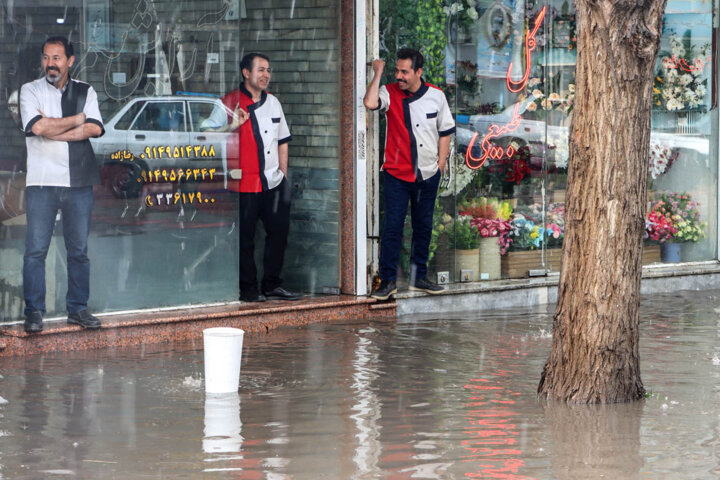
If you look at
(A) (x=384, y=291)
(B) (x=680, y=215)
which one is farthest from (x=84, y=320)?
(B) (x=680, y=215)

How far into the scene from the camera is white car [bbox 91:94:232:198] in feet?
33.4

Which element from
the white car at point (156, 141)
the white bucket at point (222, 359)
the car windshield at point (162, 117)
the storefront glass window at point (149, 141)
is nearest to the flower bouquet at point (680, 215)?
the storefront glass window at point (149, 141)

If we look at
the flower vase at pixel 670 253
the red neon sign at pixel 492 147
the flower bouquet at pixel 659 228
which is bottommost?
the flower vase at pixel 670 253

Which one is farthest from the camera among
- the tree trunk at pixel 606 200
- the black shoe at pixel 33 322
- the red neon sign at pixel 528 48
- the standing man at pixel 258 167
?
the red neon sign at pixel 528 48

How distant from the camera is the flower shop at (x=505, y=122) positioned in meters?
12.3

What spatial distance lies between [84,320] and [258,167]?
2.38 metres

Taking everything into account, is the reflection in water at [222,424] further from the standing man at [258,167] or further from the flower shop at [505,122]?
the flower shop at [505,122]

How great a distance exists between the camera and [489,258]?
1264cm

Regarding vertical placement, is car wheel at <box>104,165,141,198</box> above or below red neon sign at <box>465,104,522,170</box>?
below

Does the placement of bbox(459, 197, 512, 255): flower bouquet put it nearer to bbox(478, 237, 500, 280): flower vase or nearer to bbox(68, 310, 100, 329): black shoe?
bbox(478, 237, 500, 280): flower vase

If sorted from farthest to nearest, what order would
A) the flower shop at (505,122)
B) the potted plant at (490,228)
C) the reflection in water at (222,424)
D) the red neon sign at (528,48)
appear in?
the red neon sign at (528,48) → the potted plant at (490,228) → the flower shop at (505,122) → the reflection in water at (222,424)

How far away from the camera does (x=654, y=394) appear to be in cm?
793

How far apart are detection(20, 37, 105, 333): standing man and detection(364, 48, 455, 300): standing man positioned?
2.94 meters

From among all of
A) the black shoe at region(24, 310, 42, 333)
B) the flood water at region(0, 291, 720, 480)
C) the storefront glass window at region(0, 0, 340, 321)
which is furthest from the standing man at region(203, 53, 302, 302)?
the black shoe at region(24, 310, 42, 333)
